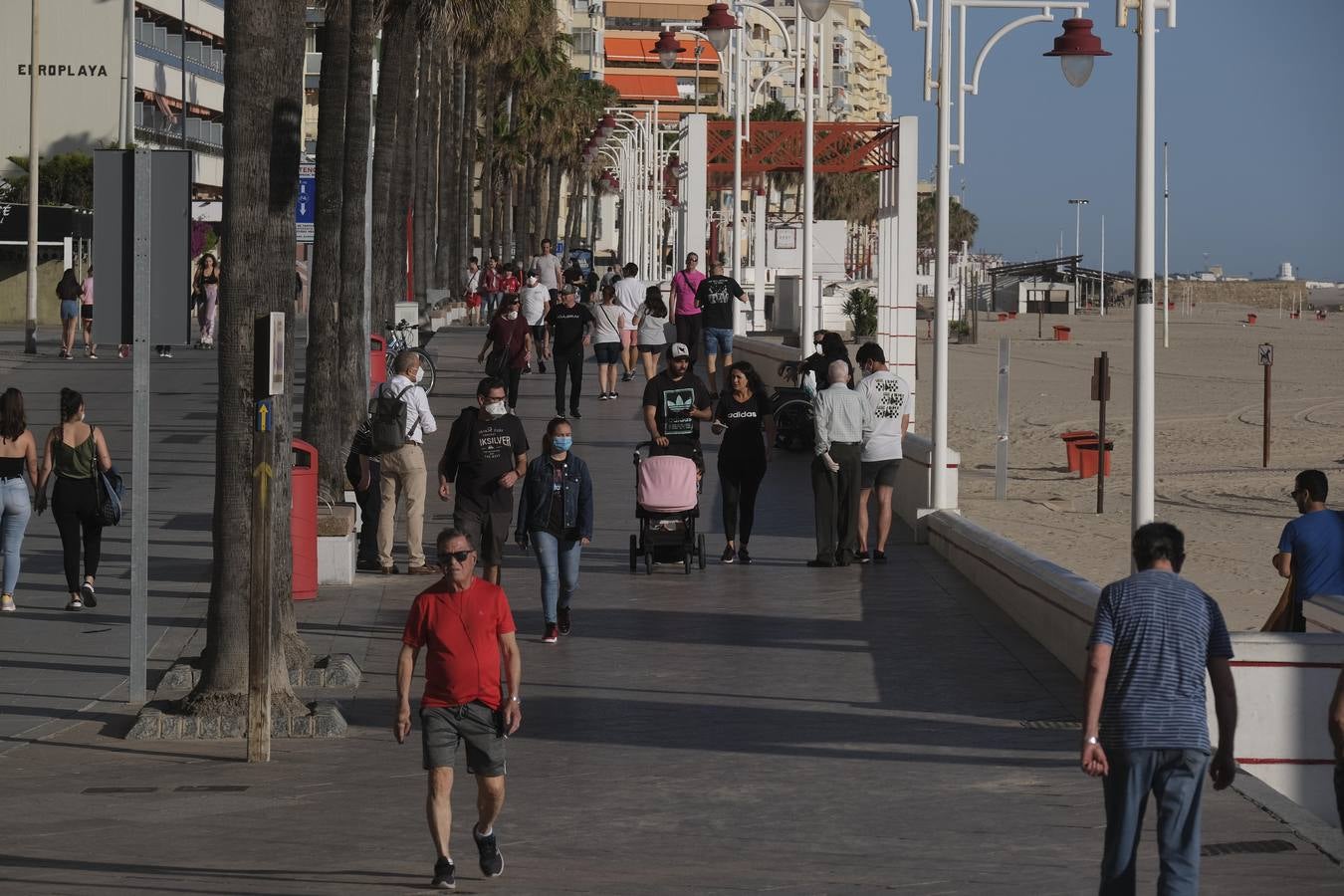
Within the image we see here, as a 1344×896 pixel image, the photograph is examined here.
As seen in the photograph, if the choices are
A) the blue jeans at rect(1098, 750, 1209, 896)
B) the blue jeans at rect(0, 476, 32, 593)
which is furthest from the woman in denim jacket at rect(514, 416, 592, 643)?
the blue jeans at rect(1098, 750, 1209, 896)

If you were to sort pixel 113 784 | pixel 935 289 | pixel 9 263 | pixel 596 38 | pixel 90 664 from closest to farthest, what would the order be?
pixel 113 784 → pixel 90 664 → pixel 935 289 → pixel 9 263 → pixel 596 38

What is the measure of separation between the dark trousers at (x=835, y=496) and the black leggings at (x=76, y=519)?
5.71 metres

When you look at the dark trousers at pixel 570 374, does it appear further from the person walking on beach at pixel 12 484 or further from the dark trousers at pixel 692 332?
the person walking on beach at pixel 12 484

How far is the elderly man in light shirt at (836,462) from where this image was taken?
16.5 metres

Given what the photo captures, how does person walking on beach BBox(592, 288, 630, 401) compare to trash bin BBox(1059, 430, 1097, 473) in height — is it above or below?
above

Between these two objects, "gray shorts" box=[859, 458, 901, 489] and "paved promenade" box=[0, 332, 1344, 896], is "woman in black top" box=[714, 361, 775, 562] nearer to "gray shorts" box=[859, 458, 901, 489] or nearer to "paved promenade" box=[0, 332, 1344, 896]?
"paved promenade" box=[0, 332, 1344, 896]

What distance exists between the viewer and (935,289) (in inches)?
749

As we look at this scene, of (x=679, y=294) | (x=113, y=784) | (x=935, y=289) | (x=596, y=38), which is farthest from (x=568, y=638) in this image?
(x=596, y=38)

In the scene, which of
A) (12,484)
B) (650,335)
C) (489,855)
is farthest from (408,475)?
(650,335)

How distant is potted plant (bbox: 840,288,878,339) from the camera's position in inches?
2277

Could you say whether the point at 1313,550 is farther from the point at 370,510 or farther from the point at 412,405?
the point at 370,510

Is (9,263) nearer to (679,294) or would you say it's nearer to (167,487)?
(679,294)

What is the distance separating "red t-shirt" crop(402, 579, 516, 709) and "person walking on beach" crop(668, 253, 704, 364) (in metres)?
21.3

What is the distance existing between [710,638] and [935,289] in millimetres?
6692
